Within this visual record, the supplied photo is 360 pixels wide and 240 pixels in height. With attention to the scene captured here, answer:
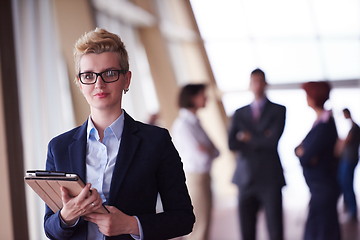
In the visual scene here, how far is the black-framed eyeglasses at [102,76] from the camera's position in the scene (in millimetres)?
1310

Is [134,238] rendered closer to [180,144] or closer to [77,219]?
[77,219]

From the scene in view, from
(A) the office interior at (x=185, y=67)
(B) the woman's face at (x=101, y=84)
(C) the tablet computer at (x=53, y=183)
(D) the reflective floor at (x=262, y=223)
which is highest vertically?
(A) the office interior at (x=185, y=67)

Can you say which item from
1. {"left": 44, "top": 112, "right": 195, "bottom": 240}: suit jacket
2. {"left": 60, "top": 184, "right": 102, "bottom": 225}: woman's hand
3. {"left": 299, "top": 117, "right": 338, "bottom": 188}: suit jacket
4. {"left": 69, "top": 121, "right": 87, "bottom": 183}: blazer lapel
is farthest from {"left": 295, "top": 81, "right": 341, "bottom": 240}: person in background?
{"left": 60, "top": 184, "right": 102, "bottom": 225}: woman's hand

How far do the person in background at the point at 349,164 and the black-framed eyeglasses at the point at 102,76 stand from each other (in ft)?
8.41

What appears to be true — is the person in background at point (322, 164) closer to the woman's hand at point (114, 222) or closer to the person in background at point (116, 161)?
the person in background at point (116, 161)

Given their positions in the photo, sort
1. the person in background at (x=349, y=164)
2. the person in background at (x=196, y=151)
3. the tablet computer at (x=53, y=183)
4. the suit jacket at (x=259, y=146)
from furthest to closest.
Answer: the person in background at (x=196, y=151) < the suit jacket at (x=259, y=146) < the person in background at (x=349, y=164) < the tablet computer at (x=53, y=183)

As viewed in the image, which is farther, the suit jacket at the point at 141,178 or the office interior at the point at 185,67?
the office interior at the point at 185,67

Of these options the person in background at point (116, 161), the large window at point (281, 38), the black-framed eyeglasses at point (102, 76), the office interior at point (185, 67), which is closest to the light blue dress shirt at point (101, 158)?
the person in background at point (116, 161)

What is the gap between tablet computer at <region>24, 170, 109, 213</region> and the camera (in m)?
1.17

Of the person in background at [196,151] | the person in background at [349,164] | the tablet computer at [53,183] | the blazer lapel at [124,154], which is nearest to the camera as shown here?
the tablet computer at [53,183]

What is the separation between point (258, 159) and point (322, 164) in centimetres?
46

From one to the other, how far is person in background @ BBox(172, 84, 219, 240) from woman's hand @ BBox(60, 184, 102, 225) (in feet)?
8.19

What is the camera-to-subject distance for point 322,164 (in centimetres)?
352

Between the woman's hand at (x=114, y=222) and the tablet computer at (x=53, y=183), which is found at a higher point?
the tablet computer at (x=53, y=183)
